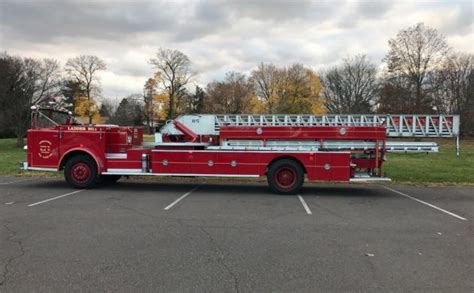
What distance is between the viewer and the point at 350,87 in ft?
266

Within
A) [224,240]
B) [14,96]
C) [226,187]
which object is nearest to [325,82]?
[14,96]

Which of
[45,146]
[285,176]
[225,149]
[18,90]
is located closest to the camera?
[285,176]

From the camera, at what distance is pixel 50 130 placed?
12.0 m

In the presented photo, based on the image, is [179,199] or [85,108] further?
[85,108]

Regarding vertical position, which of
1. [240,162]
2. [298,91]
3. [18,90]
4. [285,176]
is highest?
[298,91]

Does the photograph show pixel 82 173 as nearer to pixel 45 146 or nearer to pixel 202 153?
pixel 45 146

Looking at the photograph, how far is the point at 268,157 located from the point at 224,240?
519 cm

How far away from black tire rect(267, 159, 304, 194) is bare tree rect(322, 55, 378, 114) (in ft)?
229

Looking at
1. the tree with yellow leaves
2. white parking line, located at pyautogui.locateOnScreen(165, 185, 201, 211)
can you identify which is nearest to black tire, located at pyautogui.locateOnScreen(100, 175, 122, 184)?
white parking line, located at pyautogui.locateOnScreen(165, 185, 201, 211)

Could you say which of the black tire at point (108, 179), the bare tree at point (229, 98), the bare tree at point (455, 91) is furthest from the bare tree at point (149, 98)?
the black tire at point (108, 179)

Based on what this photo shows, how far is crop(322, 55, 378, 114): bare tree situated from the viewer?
259 ft

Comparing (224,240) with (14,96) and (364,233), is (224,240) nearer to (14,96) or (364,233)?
(364,233)

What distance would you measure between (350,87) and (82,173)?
7602 cm

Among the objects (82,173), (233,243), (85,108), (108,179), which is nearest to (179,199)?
(82,173)
